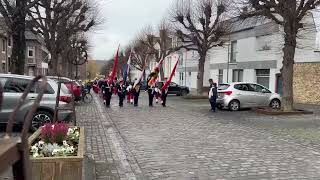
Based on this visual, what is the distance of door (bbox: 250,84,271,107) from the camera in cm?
2289

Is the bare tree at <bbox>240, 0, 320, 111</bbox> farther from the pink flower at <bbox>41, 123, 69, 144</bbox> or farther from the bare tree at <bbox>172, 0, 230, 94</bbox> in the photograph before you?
the pink flower at <bbox>41, 123, 69, 144</bbox>

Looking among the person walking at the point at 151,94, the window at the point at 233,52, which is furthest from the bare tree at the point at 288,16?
the window at the point at 233,52

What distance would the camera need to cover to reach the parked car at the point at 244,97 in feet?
73.8

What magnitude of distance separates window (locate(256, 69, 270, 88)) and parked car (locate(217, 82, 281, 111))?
1007cm

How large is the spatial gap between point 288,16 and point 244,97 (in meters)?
5.11

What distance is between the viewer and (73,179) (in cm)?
525

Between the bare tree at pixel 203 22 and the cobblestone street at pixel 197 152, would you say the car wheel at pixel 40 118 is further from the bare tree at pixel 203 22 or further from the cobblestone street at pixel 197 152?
the bare tree at pixel 203 22

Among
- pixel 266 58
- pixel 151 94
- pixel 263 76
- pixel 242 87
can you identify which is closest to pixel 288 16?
pixel 242 87

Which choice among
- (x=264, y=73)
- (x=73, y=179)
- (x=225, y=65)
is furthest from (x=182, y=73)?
(x=73, y=179)

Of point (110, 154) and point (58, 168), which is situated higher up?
point (58, 168)

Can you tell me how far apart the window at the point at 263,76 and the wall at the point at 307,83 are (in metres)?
3.94

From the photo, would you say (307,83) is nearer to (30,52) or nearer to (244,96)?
(244,96)

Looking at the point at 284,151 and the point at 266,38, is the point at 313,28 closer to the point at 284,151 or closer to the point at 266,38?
the point at 266,38

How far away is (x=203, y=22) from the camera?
3256 centimetres
